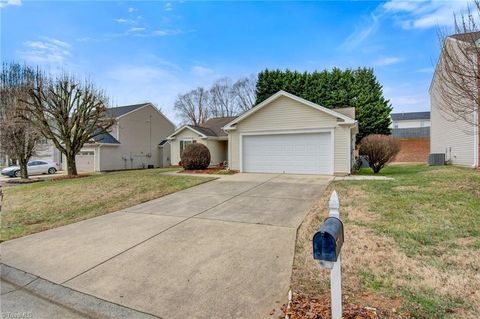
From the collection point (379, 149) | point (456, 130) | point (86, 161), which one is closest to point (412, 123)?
point (456, 130)

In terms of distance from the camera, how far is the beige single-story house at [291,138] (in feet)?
42.3

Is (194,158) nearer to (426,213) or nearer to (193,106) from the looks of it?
(426,213)

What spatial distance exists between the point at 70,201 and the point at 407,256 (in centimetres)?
974

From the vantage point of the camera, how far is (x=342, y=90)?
1140 inches

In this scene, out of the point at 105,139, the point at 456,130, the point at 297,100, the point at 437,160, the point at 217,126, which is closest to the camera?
the point at 297,100

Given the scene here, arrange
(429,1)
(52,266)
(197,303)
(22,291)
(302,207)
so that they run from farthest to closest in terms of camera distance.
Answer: (429,1)
(302,207)
(52,266)
(22,291)
(197,303)

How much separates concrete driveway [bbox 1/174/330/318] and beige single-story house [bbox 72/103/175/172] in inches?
690

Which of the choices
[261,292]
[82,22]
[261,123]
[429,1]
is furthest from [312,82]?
[261,292]

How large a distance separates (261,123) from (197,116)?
31.4 m

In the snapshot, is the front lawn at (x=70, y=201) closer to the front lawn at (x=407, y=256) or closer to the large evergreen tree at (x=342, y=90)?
the front lawn at (x=407, y=256)

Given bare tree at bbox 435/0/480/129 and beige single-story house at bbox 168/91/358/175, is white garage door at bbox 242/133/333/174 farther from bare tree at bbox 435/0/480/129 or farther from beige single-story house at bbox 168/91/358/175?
bare tree at bbox 435/0/480/129

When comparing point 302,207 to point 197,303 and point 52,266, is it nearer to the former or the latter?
point 197,303

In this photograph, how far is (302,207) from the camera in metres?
6.77

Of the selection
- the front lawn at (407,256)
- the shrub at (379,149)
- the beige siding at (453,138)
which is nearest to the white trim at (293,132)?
the shrub at (379,149)
